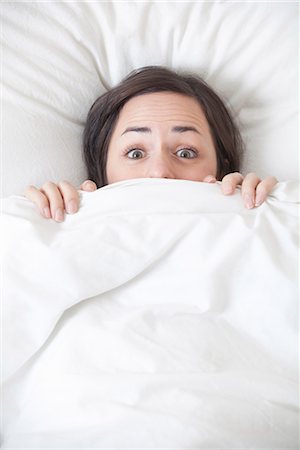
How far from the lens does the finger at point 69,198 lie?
107cm

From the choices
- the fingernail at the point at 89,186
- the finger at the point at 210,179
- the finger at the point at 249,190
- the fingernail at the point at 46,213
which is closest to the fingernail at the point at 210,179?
the finger at the point at 210,179

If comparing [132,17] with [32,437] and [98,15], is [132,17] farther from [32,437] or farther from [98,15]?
[32,437]

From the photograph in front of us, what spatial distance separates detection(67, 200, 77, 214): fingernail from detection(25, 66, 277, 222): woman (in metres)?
0.08

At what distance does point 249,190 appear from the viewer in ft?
3.60

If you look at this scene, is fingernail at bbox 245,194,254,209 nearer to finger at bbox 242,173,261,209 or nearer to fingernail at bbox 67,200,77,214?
finger at bbox 242,173,261,209

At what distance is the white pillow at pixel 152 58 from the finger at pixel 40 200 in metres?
0.22

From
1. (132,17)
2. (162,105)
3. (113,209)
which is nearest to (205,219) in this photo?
(113,209)

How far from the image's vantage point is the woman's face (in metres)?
1.27

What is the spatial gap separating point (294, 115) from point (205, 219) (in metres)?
0.53

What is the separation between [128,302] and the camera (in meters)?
1.00

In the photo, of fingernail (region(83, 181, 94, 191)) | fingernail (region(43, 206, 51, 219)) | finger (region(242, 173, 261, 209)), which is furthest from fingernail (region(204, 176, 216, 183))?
fingernail (region(43, 206, 51, 219))

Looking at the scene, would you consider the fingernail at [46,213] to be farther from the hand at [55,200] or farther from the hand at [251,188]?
the hand at [251,188]

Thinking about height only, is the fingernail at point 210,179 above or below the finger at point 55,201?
below

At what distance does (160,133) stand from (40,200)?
31 cm
